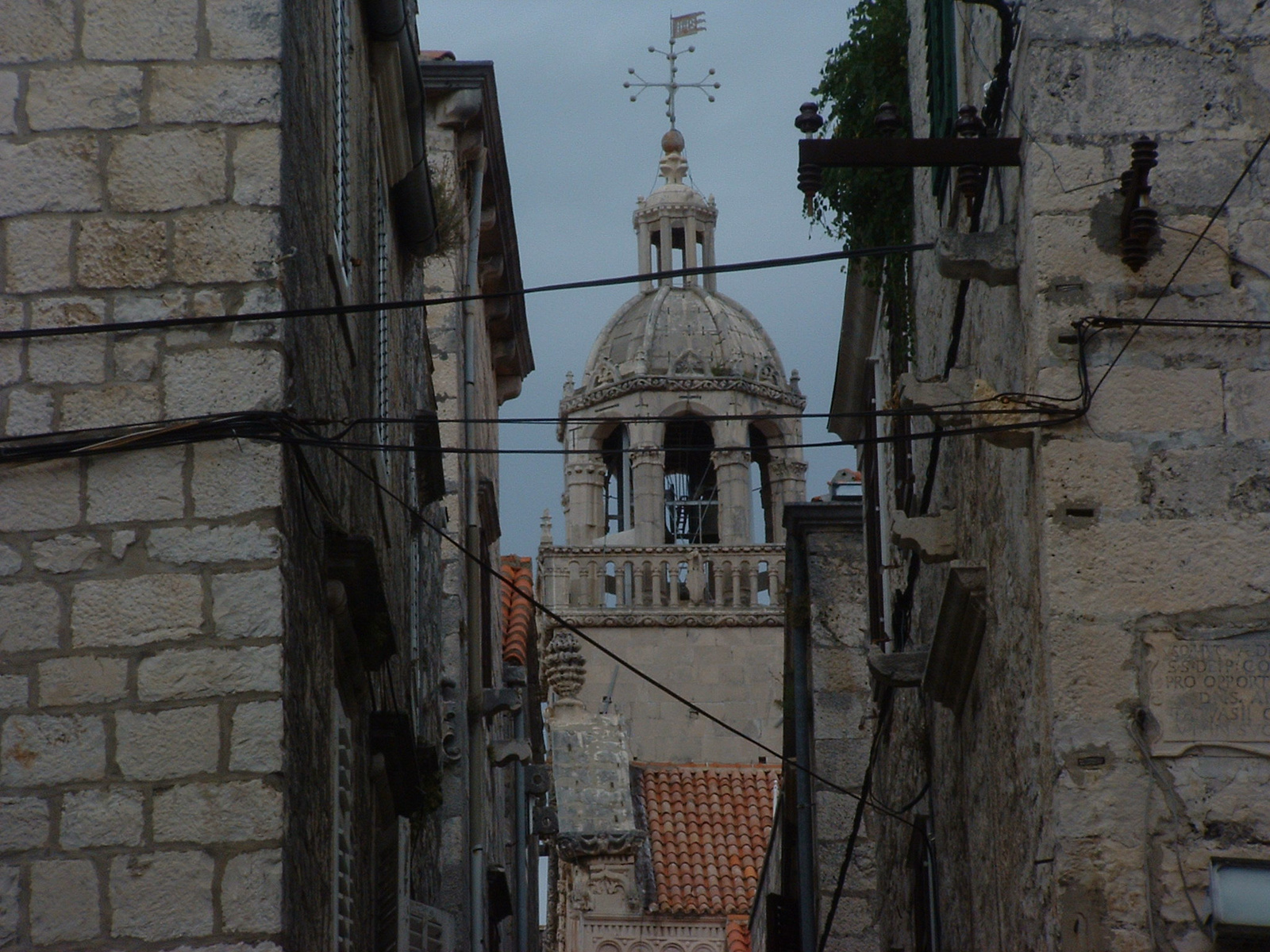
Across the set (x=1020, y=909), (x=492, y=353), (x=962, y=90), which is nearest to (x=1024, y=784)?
(x=1020, y=909)

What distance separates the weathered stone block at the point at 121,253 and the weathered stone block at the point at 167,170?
6 cm

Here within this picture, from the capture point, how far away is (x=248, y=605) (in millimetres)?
5840

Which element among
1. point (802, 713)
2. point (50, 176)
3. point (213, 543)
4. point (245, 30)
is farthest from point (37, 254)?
point (802, 713)

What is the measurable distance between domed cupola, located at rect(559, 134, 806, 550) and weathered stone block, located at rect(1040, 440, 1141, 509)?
1186 inches

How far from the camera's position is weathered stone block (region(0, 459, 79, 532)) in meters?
5.92

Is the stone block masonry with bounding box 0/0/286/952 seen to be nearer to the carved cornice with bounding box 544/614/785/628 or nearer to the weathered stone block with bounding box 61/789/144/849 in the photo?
the weathered stone block with bounding box 61/789/144/849

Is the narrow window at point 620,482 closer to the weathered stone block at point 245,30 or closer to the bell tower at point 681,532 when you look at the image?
the bell tower at point 681,532

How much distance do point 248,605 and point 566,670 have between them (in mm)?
27644

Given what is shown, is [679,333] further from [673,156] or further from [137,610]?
[137,610]

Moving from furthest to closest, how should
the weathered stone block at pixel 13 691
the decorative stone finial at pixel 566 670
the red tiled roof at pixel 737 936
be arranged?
the decorative stone finial at pixel 566 670
the red tiled roof at pixel 737 936
the weathered stone block at pixel 13 691

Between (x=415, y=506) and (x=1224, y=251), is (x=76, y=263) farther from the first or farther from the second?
(x=415, y=506)

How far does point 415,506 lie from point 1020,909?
17.1 ft

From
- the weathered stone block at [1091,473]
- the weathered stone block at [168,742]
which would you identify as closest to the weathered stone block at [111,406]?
the weathered stone block at [168,742]

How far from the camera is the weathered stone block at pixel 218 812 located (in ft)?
18.4
